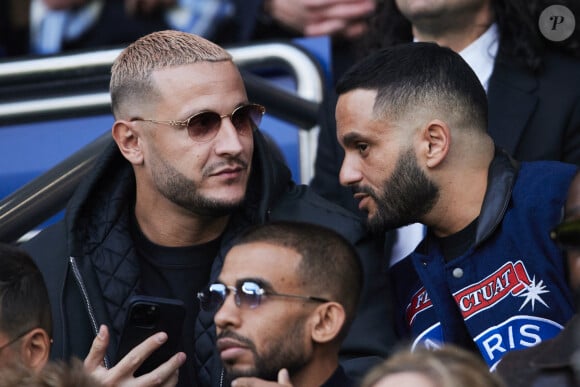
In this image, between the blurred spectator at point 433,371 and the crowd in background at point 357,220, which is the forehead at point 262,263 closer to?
the crowd in background at point 357,220

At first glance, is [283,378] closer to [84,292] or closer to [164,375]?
[164,375]

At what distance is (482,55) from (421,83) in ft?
2.68

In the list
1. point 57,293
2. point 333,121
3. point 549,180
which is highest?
point 549,180

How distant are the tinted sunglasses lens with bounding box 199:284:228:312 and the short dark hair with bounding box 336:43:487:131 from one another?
796 millimetres

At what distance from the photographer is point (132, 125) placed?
4.12m

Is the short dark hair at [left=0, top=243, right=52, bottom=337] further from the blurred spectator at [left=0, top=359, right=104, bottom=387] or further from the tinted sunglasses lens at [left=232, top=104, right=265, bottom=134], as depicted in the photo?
the tinted sunglasses lens at [left=232, top=104, right=265, bottom=134]

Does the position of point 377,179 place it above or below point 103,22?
above

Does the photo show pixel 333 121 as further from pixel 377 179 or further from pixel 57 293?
pixel 57 293

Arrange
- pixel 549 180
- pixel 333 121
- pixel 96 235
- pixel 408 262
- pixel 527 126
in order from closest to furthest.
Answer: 1. pixel 549 180
2. pixel 408 262
3. pixel 96 235
4. pixel 527 126
5. pixel 333 121

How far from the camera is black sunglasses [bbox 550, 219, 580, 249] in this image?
2.94 metres

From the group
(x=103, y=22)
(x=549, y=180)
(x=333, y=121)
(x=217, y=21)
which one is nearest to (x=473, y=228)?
(x=549, y=180)

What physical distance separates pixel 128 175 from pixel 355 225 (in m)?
0.78

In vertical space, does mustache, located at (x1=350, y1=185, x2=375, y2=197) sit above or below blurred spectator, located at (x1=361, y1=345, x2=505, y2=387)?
below

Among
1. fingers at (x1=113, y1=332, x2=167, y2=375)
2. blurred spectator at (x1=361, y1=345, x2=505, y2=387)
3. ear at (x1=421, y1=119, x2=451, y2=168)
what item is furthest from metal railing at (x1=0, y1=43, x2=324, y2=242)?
blurred spectator at (x1=361, y1=345, x2=505, y2=387)
